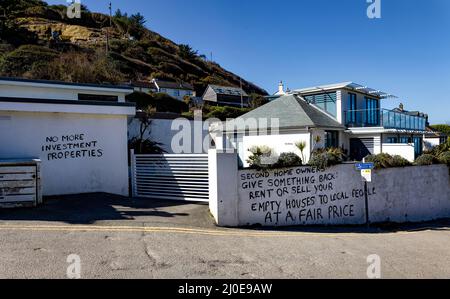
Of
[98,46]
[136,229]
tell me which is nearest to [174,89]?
[98,46]

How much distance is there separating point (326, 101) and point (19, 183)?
19.0 m

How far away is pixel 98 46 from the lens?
63.7m

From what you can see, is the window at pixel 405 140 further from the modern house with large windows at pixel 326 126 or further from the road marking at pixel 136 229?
the road marking at pixel 136 229

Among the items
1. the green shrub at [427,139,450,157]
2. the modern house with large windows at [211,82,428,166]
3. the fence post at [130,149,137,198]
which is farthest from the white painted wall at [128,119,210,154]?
the green shrub at [427,139,450,157]

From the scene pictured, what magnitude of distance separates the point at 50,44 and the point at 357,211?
2367 inches

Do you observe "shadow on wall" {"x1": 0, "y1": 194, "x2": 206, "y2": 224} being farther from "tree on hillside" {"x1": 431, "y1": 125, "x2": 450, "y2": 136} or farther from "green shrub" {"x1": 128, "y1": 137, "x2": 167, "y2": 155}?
"tree on hillside" {"x1": 431, "y1": 125, "x2": 450, "y2": 136}

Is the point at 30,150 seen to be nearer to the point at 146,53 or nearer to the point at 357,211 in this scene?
the point at 357,211

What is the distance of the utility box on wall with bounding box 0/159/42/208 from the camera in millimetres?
8414

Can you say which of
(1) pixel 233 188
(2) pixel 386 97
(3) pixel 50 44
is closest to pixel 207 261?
(1) pixel 233 188

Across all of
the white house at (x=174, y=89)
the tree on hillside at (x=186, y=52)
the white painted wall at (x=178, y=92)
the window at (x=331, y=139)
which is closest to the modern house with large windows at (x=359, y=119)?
the window at (x=331, y=139)

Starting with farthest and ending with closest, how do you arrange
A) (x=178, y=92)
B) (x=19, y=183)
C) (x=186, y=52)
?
1. (x=186, y=52)
2. (x=178, y=92)
3. (x=19, y=183)

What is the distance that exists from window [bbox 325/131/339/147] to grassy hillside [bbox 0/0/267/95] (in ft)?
72.2

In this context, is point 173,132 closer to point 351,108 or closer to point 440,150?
point 351,108

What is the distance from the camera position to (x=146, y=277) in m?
4.72
